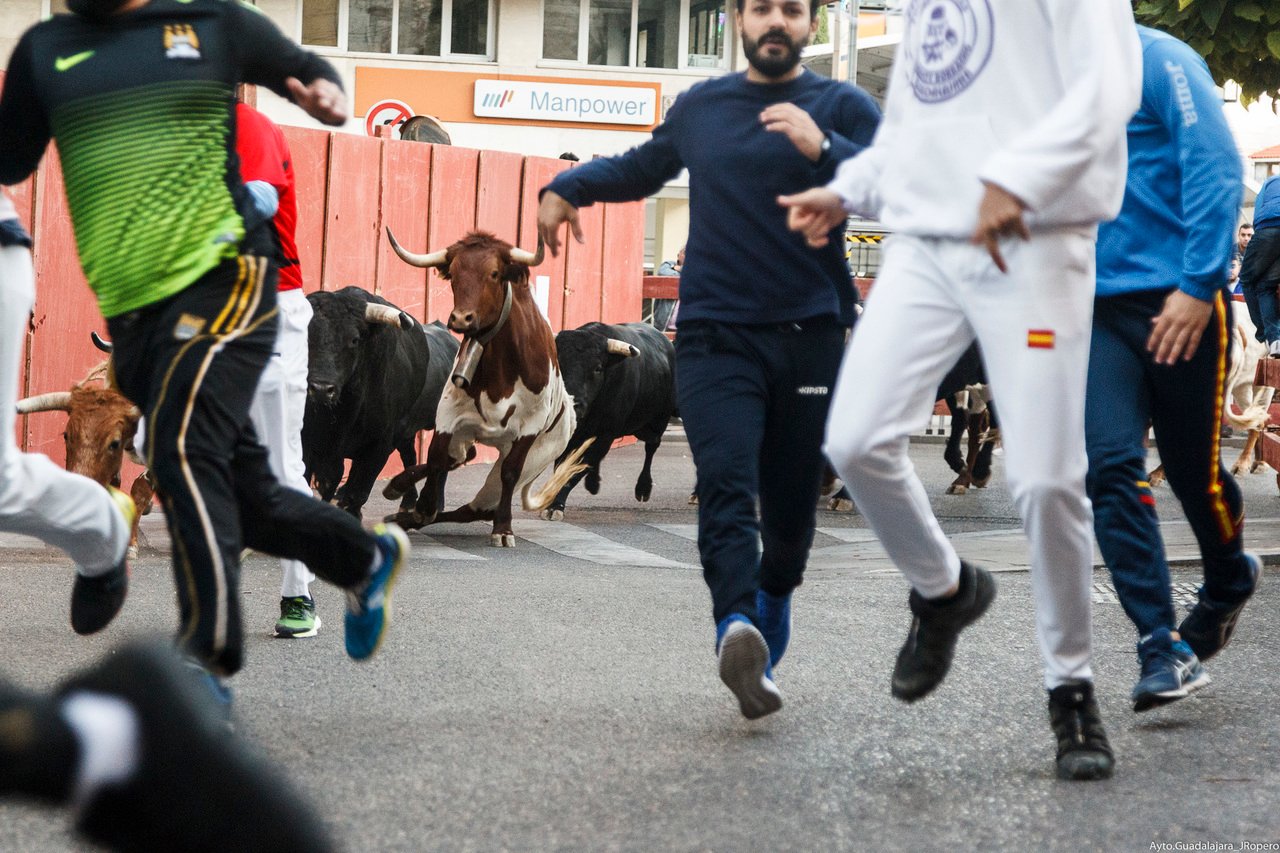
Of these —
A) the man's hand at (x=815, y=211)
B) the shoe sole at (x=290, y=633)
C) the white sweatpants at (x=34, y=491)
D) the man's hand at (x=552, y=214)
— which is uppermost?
the man's hand at (x=815, y=211)

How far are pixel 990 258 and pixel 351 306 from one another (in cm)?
694

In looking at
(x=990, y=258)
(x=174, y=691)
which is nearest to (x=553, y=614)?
(x=990, y=258)

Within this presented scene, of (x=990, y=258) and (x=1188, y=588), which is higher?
(x=990, y=258)

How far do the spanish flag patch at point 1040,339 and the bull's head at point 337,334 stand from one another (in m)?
6.64

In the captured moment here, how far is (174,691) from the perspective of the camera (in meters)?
1.99

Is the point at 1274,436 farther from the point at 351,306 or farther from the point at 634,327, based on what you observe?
the point at 351,306

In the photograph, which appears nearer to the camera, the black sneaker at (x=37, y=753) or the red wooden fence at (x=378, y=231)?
the black sneaker at (x=37, y=753)

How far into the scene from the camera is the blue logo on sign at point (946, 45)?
429 centimetres

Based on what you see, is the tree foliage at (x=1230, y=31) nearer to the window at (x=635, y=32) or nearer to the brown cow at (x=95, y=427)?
the brown cow at (x=95, y=427)

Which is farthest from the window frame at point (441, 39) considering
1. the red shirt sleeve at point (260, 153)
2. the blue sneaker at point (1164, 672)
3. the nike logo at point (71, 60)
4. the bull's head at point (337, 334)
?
the nike logo at point (71, 60)

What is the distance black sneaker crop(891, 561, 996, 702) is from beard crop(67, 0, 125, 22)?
7.80ft

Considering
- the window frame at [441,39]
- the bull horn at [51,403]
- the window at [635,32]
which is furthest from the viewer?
the window at [635,32]

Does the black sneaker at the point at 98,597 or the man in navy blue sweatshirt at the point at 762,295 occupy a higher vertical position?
the man in navy blue sweatshirt at the point at 762,295

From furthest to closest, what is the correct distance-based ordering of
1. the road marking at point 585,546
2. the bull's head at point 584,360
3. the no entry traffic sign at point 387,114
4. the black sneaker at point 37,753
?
the no entry traffic sign at point 387,114
the bull's head at point 584,360
the road marking at point 585,546
the black sneaker at point 37,753
